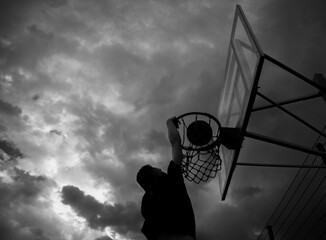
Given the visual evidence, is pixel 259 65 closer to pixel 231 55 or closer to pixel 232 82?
pixel 232 82

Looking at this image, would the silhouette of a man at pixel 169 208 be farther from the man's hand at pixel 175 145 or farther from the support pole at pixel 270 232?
the support pole at pixel 270 232

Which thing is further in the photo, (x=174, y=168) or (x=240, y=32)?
(x=240, y=32)

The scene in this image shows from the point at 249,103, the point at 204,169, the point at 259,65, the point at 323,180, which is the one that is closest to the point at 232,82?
the point at 249,103

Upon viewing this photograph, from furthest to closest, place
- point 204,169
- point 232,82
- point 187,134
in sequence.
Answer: point 232,82, point 187,134, point 204,169

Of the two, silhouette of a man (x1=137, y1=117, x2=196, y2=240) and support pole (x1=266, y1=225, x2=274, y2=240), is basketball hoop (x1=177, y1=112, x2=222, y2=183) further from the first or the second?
support pole (x1=266, y1=225, x2=274, y2=240)

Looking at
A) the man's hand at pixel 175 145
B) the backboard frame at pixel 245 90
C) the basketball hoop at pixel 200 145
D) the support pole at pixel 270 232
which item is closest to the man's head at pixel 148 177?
the man's hand at pixel 175 145

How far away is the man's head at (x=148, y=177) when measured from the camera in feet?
6.35

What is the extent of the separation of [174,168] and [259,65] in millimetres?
A: 2309

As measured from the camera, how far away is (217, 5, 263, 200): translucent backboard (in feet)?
12.0

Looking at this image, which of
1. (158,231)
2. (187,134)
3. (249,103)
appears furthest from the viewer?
(187,134)

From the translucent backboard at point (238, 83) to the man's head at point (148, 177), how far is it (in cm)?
230

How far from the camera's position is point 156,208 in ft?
5.89

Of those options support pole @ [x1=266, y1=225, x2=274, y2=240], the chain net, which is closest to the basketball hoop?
the chain net

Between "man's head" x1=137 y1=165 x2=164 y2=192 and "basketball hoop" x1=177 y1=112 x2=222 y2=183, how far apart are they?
7.01ft
